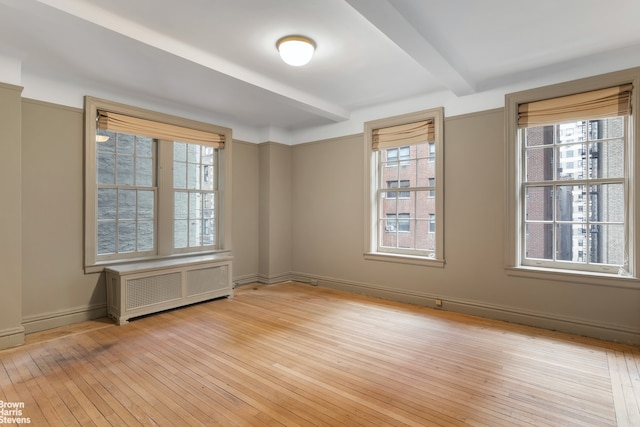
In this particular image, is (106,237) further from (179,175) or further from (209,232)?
(209,232)

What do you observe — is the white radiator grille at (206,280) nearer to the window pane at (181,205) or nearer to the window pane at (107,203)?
the window pane at (181,205)

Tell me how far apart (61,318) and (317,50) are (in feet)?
13.4

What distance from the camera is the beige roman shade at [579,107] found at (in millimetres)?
3225

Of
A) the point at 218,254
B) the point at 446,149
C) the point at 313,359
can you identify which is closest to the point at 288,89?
the point at 446,149

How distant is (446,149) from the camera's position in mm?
4293

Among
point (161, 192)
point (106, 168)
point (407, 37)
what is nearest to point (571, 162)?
Result: point (407, 37)

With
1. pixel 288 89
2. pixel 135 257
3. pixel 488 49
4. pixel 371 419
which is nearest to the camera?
pixel 371 419

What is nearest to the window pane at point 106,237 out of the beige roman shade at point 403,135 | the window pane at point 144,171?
the window pane at point 144,171

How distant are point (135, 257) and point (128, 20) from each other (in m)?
2.94

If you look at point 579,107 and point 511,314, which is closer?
point 579,107

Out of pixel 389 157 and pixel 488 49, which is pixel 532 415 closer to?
pixel 488 49

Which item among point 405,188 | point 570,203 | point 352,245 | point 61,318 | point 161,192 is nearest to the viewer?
point 570,203

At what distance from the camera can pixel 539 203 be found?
12.4ft

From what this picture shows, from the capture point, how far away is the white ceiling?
249cm
